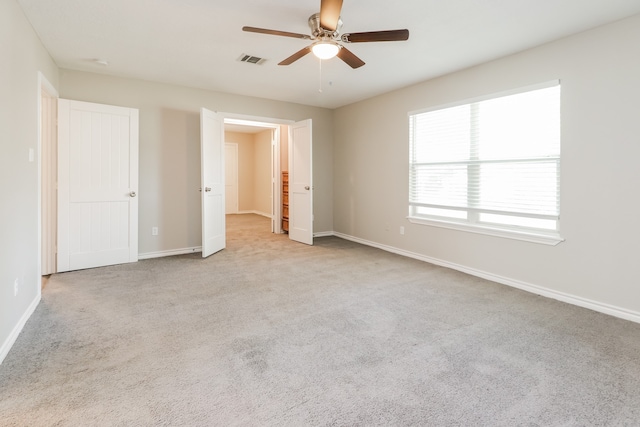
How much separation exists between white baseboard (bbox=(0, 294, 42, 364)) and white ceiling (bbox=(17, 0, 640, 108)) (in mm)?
2499

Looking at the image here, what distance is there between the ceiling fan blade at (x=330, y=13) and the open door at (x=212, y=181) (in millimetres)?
2916

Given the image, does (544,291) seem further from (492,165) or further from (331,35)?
(331,35)

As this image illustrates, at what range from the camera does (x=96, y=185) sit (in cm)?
426

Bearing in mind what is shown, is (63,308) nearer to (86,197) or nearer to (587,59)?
(86,197)

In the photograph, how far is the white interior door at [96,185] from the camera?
4086 mm

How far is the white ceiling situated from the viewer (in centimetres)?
270

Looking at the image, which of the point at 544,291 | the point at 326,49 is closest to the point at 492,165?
the point at 544,291

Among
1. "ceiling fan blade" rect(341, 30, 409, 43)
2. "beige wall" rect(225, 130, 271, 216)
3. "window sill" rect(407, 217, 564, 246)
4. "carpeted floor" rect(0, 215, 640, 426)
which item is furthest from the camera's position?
"beige wall" rect(225, 130, 271, 216)

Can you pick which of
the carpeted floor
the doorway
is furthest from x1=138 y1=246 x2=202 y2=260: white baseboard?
the doorway

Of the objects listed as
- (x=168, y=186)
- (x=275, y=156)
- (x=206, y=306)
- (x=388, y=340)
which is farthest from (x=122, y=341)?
(x=275, y=156)

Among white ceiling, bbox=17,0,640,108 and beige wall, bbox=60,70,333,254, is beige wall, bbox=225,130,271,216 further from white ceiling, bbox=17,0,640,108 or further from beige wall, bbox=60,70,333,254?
white ceiling, bbox=17,0,640,108

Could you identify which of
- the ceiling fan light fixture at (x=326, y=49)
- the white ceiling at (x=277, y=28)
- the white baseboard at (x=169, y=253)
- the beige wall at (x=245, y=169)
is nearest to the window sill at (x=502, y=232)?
the white ceiling at (x=277, y=28)

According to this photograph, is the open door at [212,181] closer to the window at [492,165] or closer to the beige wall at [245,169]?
the window at [492,165]

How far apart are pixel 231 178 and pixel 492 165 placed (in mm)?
8013
